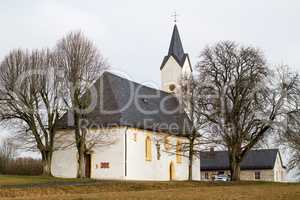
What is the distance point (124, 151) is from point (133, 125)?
297 cm

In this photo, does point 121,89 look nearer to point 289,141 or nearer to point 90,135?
point 90,135

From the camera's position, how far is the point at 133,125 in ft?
159

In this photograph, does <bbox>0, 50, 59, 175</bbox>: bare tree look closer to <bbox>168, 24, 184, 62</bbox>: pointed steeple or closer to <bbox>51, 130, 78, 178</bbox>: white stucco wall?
<bbox>51, 130, 78, 178</bbox>: white stucco wall

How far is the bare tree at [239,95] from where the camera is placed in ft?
143

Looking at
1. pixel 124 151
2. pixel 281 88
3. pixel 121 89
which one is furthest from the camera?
pixel 121 89

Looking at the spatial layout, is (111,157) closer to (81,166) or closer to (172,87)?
(81,166)

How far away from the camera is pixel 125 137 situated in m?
47.0

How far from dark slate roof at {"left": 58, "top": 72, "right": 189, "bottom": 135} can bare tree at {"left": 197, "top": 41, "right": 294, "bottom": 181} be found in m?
7.41

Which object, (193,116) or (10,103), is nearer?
(10,103)

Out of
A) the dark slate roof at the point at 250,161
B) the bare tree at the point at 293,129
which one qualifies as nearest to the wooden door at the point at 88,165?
the bare tree at the point at 293,129

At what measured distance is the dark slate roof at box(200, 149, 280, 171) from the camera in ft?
274

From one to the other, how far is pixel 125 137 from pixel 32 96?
9617mm

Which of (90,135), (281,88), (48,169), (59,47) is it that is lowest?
(48,169)

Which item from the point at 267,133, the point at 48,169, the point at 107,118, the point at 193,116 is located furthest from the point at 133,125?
the point at 267,133
